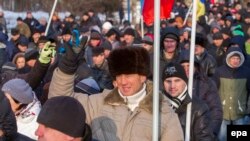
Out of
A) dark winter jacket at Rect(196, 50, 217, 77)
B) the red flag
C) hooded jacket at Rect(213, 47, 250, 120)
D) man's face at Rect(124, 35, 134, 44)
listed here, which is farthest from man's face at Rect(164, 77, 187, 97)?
man's face at Rect(124, 35, 134, 44)

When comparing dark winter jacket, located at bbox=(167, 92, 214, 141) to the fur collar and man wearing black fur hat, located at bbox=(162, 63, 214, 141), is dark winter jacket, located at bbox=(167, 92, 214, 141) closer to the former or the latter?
man wearing black fur hat, located at bbox=(162, 63, 214, 141)

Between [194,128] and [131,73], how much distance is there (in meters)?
1.53

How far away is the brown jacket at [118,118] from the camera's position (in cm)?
403

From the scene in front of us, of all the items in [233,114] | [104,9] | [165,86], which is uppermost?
[104,9]

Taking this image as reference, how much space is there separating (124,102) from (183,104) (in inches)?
52.2

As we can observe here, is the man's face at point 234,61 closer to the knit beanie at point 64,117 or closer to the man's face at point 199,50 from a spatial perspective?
the man's face at point 199,50

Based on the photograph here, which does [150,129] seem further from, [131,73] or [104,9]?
[104,9]

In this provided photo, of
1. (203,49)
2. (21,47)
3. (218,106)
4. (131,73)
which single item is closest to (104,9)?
(21,47)

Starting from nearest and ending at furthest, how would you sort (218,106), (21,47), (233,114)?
(218,106) < (233,114) < (21,47)

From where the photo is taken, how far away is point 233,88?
8.52 m

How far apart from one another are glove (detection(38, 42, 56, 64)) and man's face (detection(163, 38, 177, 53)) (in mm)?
2618

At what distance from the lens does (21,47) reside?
1184cm

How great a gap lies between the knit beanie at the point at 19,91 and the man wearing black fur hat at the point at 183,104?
1.22 m

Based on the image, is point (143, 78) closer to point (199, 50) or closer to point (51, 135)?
point (51, 135)
